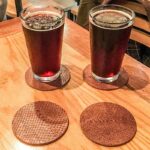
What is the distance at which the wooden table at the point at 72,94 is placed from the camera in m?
0.56

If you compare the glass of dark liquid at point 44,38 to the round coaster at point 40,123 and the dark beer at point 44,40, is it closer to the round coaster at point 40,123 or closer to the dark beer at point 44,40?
the dark beer at point 44,40

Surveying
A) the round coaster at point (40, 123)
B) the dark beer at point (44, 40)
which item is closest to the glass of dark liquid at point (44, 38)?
the dark beer at point (44, 40)

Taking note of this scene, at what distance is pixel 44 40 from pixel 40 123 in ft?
0.67

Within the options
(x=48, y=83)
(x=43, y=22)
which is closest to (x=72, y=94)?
(x=48, y=83)

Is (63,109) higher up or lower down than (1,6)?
higher up

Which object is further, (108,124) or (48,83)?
(48,83)

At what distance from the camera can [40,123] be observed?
0.60 meters

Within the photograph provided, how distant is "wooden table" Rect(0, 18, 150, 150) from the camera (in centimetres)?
56

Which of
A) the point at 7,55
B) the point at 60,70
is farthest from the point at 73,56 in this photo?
the point at 7,55

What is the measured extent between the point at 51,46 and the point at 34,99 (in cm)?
14

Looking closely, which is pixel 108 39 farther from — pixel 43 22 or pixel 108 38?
pixel 43 22

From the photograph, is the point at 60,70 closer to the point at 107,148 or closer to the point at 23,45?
the point at 23,45

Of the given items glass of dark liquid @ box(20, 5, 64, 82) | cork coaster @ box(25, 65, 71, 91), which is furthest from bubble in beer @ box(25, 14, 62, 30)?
cork coaster @ box(25, 65, 71, 91)

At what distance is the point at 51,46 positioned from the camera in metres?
0.68
